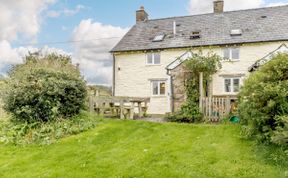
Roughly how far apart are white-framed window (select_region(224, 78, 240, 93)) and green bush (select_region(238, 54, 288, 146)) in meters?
12.2

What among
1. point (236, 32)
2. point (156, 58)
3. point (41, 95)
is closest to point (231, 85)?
Answer: point (236, 32)

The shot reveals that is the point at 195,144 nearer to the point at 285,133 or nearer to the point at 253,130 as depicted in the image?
the point at 253,130

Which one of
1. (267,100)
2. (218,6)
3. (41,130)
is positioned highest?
(218,6)

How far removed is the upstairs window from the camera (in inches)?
904

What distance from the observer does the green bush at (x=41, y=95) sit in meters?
13.9

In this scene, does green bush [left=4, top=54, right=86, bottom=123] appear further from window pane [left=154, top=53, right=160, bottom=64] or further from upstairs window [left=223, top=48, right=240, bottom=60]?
A: upstairs window [left=223, top=48, right=240, bottom=60]

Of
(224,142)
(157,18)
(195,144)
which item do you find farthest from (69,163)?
(157,18)

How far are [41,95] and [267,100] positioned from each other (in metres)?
9.13

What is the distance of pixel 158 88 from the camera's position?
2488 cm

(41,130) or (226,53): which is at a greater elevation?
(226,53)

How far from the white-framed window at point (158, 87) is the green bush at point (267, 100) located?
13912 millimetres

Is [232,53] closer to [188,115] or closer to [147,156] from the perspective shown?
[188,115]

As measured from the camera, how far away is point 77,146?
36.8 feet

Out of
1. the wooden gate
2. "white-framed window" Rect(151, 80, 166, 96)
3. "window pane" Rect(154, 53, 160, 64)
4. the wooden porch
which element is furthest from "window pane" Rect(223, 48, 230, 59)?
the wooden porch
